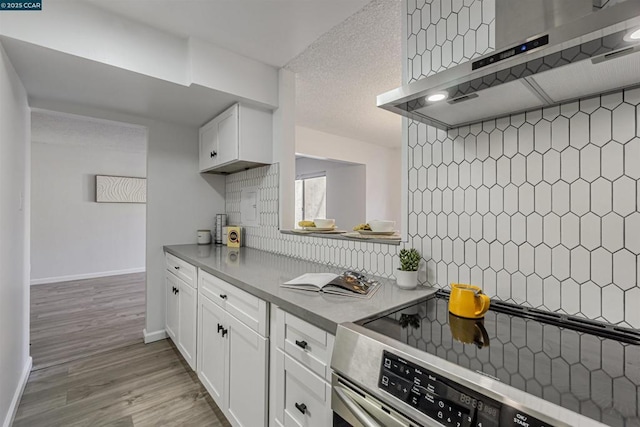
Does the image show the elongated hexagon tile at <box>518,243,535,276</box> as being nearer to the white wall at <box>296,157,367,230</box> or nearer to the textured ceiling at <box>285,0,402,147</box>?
the textured ceiling at <box>285,0,402,147</box>

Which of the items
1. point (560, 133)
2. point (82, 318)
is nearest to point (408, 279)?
point (560, 133)

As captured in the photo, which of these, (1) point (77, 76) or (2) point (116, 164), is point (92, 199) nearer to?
(2) point (116, 164)

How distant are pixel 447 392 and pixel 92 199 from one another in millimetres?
6204

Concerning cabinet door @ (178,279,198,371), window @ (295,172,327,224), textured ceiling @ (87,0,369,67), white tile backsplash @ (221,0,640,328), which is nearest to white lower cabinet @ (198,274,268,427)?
cabinet door @ (178,279,198,371)

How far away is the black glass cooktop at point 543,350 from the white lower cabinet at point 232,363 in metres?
0.67

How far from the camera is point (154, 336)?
262 centimetres

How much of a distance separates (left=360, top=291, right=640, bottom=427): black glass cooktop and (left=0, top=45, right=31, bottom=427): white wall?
6.13 ft

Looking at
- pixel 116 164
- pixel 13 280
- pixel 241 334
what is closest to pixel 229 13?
pixel 241 334

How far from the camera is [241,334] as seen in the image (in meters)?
1.41

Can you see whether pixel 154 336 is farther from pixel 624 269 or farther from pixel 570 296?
pixel 624 269

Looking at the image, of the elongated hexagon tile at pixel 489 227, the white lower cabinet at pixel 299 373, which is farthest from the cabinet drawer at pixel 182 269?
the elongated hexagon tile at pixel 489 227

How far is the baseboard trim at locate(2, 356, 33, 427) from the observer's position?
5.13 feet

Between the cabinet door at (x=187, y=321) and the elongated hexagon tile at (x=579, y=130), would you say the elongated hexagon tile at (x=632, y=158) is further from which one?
the cabinet door at (x=187, y=321)

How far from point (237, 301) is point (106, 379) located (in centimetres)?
142
